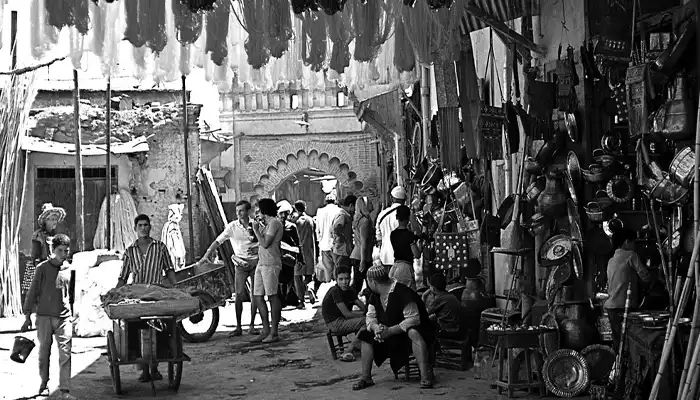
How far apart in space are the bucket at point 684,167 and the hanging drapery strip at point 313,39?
2687 millimetres

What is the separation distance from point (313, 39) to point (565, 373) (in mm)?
3015

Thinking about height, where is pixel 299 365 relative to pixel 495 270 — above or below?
below

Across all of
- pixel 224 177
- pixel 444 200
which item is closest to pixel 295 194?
pixel 224 177

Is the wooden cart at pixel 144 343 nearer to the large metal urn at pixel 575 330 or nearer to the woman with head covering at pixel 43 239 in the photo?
the large metal urn at pixel 575 330

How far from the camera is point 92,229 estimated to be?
1755cm

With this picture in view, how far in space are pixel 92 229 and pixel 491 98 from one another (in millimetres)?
9791

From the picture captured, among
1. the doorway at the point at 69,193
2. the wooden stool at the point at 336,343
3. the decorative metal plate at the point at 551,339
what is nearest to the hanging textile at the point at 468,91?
the decorative metal plate at the point at 551,339

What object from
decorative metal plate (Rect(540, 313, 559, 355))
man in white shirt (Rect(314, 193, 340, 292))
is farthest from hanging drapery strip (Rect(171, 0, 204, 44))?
man in white shirt (Rect(314, 193, 340, 292))

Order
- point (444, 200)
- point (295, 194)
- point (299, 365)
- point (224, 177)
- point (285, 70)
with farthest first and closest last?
1. point (295, 194)
2. point (224, 177)
3. point (444, 200)
4. point (299, 365)
5. point (285, 70)

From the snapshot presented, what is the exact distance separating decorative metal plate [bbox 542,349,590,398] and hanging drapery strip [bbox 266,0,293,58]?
9.65ft

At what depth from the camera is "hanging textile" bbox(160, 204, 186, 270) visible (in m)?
17.1

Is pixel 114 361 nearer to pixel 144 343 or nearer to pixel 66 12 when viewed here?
pixel 144 343

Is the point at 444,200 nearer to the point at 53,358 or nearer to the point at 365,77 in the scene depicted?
the point at 365,77

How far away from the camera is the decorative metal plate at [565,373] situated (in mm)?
7031
